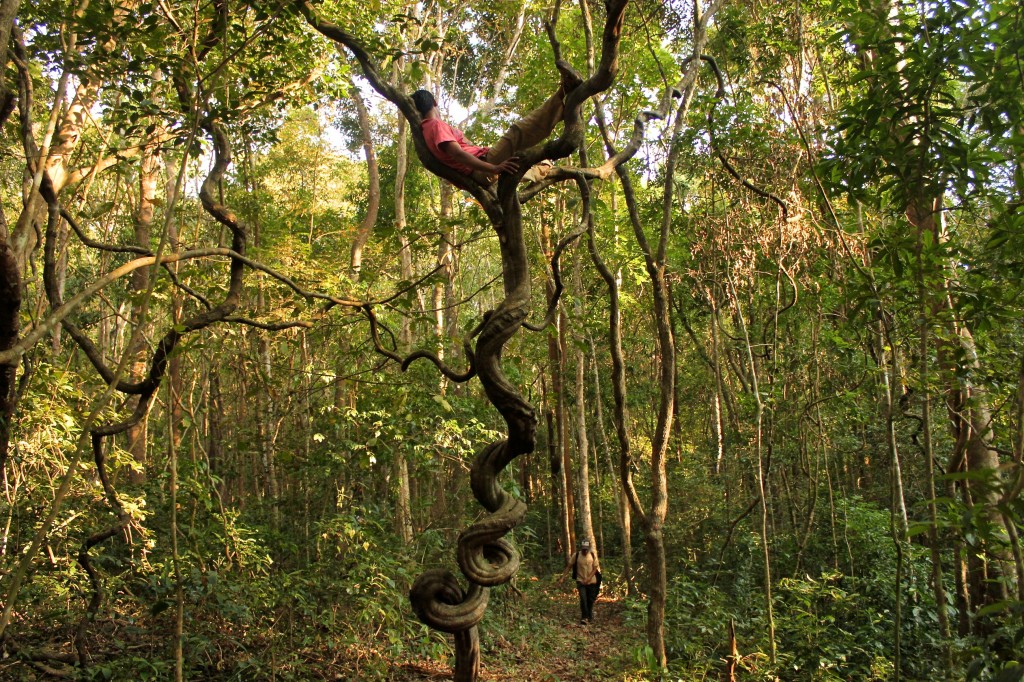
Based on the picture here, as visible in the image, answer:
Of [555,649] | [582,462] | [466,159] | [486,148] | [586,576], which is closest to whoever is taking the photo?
[466,159]

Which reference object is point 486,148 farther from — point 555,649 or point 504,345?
point 555,649

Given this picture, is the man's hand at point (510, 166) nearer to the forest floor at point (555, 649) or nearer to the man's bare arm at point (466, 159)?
the man's bare arm at point (466, 159)

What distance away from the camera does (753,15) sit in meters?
7.41

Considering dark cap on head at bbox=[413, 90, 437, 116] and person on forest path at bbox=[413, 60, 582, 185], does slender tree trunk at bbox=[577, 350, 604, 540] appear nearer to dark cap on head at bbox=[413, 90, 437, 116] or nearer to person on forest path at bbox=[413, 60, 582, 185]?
person on forest path at bbox=[413, 60, 582, 185]

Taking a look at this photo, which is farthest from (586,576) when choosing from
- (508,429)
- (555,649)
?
(508,429)

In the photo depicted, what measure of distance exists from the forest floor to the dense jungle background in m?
0.06

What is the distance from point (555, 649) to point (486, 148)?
6.44 meters

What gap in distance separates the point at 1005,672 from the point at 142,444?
8.99m

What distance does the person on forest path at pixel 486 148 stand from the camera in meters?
2.88

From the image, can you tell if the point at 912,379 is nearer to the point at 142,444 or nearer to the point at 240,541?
the point at 240,541

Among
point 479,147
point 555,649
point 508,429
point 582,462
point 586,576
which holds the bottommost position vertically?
point 555,649

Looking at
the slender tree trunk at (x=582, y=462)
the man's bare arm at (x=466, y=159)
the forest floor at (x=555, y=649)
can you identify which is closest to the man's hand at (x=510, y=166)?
the man's bare arm at (x=466, y=159)

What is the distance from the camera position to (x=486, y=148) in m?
3.02

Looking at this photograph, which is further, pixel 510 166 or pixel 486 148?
pixel 486 148
